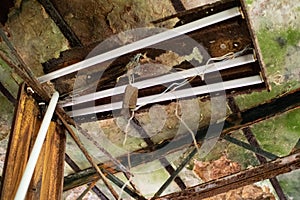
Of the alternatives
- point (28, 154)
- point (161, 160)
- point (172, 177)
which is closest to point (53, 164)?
point (28, 154)

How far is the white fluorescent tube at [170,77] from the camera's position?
233 centimetres

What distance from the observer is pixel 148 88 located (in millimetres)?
2605

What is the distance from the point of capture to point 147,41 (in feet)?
7.49

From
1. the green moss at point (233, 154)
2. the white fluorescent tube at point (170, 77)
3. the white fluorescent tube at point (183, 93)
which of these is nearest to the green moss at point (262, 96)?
the green moss at point (233, 154)

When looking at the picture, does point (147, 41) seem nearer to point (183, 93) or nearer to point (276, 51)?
point (183, 93)

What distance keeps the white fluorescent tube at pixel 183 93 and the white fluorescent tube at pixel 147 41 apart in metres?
0.34

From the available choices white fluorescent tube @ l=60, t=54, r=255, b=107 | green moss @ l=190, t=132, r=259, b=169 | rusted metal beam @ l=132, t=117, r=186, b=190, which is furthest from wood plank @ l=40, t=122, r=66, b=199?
green moss @ l=190, t=132, r=259, b=169

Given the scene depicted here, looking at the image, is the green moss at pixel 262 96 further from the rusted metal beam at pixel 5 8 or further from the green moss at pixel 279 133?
the rusted metal beam at pixel 5 8

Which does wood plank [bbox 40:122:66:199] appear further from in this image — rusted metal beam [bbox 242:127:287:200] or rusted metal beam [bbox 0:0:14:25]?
rusted metal beam [bbox 242:127:287:200]

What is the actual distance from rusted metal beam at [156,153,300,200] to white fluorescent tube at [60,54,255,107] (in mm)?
590

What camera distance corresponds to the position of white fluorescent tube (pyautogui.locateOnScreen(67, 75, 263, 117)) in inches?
96.4

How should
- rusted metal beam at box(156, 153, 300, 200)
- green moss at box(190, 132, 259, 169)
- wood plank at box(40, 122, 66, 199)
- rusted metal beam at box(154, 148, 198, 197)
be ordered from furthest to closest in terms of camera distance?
1. green moss at box(190, 132, 259, 169)
2. rusted metal beam at box(154, 148, 198, 197)
3. rusted metal beam at box(156, 153, 300, 200)
4. wood plank at box(40, 122, 66, 199)

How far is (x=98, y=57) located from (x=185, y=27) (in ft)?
1.65

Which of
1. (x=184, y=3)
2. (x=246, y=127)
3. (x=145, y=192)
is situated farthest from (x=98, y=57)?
(x=145, y=192)
